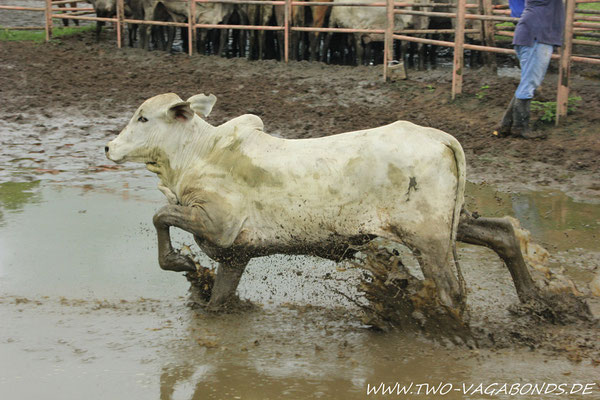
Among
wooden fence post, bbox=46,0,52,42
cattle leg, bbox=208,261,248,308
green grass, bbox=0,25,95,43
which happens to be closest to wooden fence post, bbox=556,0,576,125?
cattle leg, bbox=208,261,248,308

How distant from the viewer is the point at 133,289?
520 centimetres

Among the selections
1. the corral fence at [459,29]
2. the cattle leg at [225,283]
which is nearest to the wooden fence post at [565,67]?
the corral fence at [459,29]

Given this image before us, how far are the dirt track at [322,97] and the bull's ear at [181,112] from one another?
3.55 meters

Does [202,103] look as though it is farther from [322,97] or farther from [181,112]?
[322,97]

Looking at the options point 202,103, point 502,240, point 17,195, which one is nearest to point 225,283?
point 202,103

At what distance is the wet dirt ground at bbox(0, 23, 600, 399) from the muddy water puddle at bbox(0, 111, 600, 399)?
1 cm

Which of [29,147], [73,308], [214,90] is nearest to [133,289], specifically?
[73,308]

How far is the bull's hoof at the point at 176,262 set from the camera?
4648 millimetres

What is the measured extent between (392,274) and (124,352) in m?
1.37

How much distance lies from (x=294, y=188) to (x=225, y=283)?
0.74 metres

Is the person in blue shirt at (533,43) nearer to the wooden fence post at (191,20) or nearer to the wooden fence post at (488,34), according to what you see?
the wooden fence post at (488,34)

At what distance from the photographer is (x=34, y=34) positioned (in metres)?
15.0

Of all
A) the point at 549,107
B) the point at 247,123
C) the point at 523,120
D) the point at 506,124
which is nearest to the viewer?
the point at 247,123

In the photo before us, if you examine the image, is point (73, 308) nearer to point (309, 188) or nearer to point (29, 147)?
point (309, 188)
